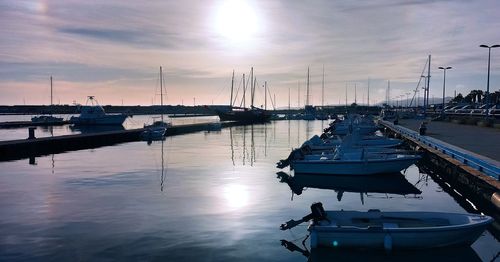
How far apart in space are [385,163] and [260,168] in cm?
930

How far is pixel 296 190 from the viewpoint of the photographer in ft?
A: 79.1

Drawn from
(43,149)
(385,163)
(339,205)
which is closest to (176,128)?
(43,149)

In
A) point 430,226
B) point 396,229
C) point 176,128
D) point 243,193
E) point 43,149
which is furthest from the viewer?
point 176,128

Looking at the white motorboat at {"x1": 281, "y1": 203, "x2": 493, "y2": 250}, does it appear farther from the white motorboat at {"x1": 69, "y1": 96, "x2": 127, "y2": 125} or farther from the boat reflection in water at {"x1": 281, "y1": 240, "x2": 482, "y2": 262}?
the white motorboat at {"x1": 69, "y1": 96, "x2": 127, "y2": 125}

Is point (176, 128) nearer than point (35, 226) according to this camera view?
No

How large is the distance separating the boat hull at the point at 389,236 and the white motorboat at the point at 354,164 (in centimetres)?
1377

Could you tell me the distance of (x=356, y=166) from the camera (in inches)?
1073

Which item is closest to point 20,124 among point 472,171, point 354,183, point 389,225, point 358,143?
point 358,143

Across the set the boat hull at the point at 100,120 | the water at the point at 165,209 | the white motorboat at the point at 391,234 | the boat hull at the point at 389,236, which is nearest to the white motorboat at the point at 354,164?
the water at the point at 165,209

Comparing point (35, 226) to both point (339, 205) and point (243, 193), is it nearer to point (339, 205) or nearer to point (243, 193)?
point (243, 193)

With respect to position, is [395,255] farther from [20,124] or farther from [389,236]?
[20,124]

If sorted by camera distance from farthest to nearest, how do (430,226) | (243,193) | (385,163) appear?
(385,163) < (243,193) < (430,226)

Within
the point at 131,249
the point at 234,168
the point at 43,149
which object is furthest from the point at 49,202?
the point at 43,149

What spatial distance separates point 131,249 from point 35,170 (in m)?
21.2
